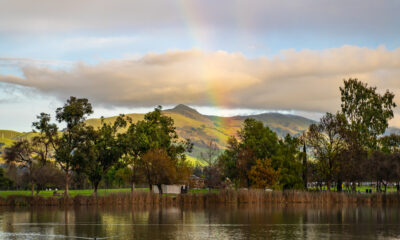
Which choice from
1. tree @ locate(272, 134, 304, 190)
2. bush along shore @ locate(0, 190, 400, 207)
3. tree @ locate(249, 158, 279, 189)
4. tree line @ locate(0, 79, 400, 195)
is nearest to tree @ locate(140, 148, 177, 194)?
tree line @ locate(0, 79, 400, 195)

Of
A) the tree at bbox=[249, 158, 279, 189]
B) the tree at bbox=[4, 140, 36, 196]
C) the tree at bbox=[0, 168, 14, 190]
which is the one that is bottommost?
the tree at bbox=[0, 168, 14, 190]

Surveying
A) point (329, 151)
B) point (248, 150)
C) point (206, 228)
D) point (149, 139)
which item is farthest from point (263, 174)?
point (206, 228)

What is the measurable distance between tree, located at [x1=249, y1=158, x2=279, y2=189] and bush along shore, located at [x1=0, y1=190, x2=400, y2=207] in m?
13.2

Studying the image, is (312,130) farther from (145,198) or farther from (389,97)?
(145,198)

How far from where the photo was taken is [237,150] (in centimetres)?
11431

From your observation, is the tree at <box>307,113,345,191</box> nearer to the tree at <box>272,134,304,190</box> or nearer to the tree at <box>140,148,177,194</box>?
the tree at <box>272,134,304,190</box>

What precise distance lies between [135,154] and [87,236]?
71.3 meters

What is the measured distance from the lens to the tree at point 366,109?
123312mm

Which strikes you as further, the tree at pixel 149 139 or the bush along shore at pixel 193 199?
the tree at pixel 149 139

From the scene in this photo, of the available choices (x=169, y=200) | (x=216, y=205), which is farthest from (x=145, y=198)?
(x=216, y=205)

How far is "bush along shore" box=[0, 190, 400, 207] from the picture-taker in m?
87.9

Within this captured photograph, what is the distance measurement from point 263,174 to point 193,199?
2108 centimetres

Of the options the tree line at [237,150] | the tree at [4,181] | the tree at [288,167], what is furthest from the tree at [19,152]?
the tree at [4,181]

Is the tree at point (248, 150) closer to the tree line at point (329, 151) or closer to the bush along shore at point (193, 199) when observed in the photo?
the tree line at point (329, 151)
